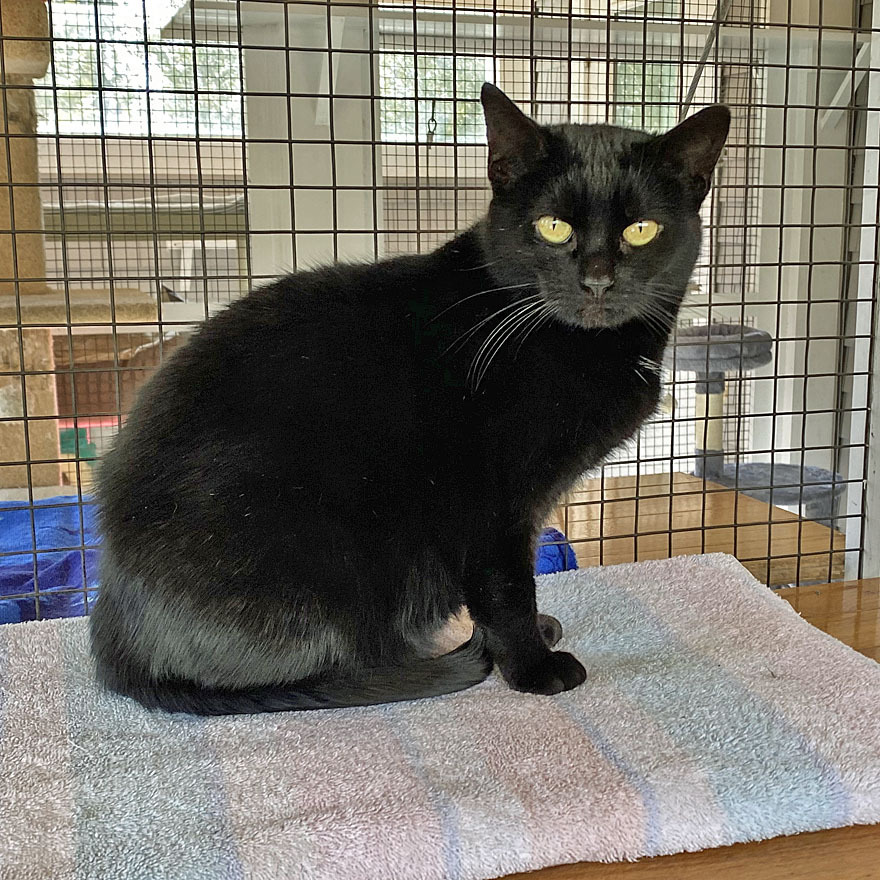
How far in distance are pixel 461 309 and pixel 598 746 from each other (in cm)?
45

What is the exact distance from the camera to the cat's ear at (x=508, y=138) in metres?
0.89

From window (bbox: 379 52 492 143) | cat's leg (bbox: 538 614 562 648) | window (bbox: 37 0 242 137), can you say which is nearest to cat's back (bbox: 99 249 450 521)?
cat's leg (bbox: 538 614 562 648)

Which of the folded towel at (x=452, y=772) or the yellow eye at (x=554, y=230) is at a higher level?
the yellow eye at (x=554, y=230)

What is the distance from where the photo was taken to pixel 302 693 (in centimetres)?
89

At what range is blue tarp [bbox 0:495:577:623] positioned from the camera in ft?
4.34

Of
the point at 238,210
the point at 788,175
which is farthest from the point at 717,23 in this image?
the point at 788,175

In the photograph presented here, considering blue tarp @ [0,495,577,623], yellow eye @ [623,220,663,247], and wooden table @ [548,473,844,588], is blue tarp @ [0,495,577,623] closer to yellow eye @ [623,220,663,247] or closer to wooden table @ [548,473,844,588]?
wooden table @ [548,473,844,588]

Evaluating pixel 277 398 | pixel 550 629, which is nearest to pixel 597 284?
pixel 277 398

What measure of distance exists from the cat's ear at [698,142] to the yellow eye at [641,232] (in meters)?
0.07

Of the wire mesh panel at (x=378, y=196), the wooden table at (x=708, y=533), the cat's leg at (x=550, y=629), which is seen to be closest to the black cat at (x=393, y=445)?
the cat's leg at (x=550, y=629)

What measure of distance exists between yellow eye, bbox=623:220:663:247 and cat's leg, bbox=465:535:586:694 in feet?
1.02

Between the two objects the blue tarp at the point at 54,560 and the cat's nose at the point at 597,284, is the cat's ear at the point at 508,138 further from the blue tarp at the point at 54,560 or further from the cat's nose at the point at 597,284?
the blue tarp at the point at 54,560

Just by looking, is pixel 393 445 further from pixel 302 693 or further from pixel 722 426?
pixel 722 426

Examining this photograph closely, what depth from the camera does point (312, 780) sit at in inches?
30.7
